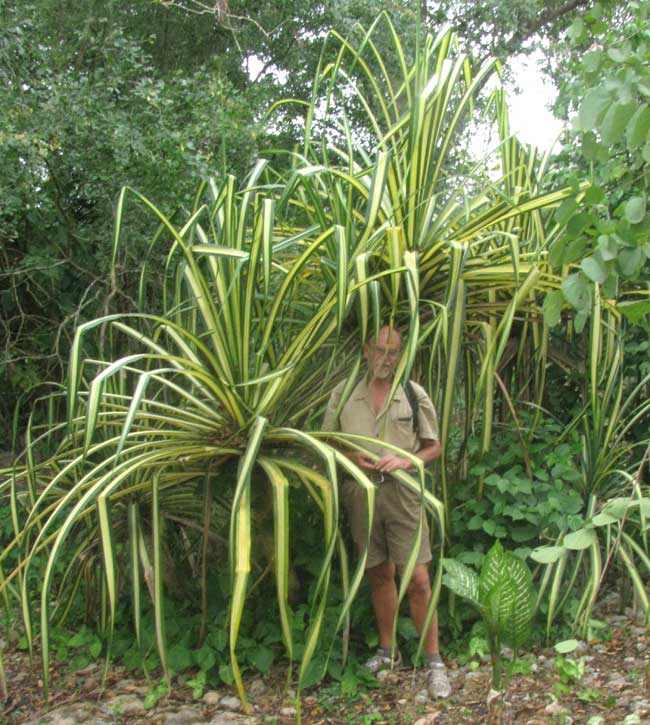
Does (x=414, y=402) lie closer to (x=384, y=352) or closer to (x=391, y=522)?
(x=384, y=352)

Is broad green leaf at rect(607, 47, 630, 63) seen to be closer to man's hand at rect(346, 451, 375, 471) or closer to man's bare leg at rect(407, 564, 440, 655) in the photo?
man's hand at rect(346, 451, 375, 471)

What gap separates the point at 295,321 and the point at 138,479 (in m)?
0.85

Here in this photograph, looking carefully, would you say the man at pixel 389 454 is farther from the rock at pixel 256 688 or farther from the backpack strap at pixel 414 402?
the rock at pixel 256 688

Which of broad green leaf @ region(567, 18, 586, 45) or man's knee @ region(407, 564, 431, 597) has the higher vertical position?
broad green leaf @ region(567, 18, 586, 45)

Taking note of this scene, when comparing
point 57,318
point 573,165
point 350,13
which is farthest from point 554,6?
point 57,318

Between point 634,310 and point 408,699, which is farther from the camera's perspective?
point 408,699

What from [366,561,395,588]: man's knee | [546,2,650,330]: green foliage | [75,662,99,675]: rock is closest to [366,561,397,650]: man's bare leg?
[366,561,395,588]: man's knee

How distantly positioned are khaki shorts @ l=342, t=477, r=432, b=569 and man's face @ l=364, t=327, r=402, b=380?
1.24 feet

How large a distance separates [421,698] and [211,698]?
740 millimetres

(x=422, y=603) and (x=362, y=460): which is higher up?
(x=362, y=460)

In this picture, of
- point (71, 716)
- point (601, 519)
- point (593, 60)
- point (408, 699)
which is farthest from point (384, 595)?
point (593, 60)

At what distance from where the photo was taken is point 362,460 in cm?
336

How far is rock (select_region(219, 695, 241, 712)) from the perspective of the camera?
340cm

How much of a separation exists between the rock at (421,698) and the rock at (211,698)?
70 centimetres
